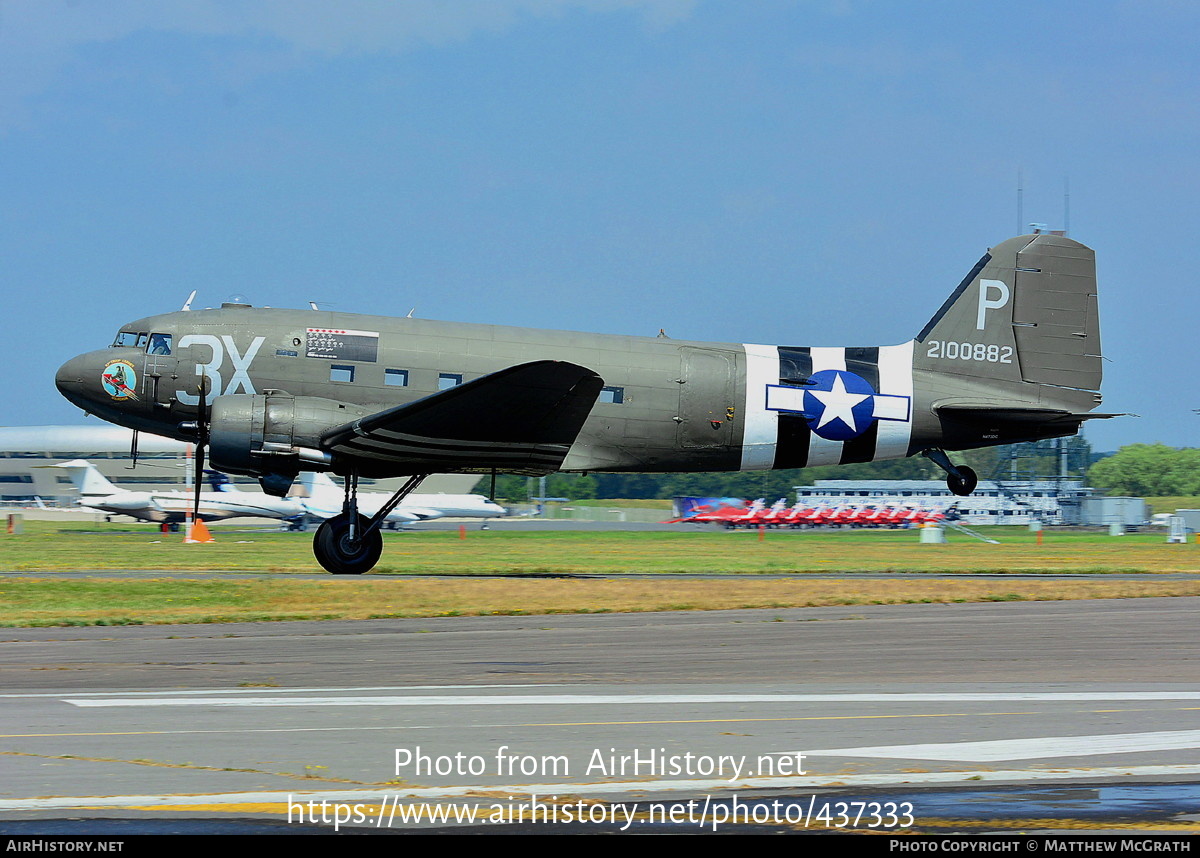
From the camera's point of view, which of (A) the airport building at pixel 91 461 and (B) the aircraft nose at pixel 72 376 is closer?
(B) the aircraft nose at pixel 72 376

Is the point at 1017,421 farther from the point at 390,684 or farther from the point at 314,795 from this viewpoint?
the point at 314,795

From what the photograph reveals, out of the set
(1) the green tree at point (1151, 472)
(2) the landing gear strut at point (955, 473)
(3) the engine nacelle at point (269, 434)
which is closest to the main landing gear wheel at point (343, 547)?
(3) the engine nacelle at point (269, 434)

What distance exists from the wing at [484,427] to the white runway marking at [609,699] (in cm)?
982

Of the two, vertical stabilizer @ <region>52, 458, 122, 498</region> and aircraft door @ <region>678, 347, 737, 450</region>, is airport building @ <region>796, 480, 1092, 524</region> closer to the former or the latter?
vertical stabilizer @ <region>52, 458, 122, 498</region>

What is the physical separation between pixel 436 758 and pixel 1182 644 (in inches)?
416

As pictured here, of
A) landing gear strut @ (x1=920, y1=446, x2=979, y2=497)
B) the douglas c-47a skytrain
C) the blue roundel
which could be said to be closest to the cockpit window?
the douglas c-47a skytrain

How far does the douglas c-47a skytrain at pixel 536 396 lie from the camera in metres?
21.2

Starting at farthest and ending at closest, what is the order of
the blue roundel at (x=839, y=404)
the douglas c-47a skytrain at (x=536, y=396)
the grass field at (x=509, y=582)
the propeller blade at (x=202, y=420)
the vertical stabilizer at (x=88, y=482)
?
the vertical stabilizer at (x=88, y=482), the blue roundel at (x=839, y=404), the propeller blade at (x=202, y=420), the douglas c-47a skytrain at (x=536, y=396), the grass field at (x=509, y=582)

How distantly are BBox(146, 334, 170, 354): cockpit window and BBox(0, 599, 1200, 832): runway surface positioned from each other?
8.09m

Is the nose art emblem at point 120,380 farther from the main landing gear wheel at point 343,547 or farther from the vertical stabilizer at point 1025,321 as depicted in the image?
the vertical stabilizer at point 1025,321

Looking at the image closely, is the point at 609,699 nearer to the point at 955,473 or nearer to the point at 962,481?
the point at 955,473

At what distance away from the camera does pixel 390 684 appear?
1066cm

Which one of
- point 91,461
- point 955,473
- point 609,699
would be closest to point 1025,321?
point 955,473

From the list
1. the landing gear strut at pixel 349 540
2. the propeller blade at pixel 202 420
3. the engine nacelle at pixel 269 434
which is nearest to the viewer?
the engine nacelle at pixel 269 434
